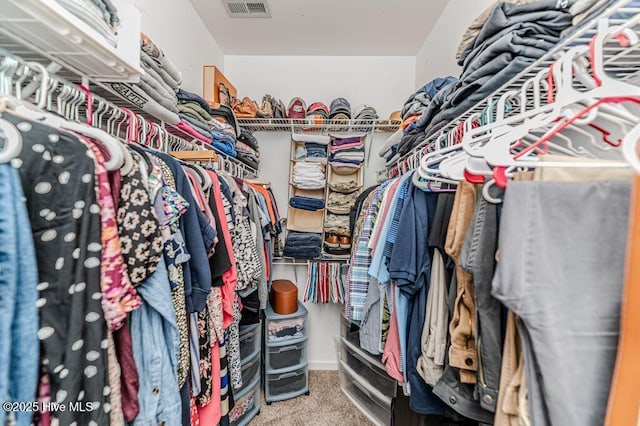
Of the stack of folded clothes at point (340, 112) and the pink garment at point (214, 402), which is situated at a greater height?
the stack of folded clothes at point (340, 112)

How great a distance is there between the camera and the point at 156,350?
2.04ft

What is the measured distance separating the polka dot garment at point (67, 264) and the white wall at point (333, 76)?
2.04 metres

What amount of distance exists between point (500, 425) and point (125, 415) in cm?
77

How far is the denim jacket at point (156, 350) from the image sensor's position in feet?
1.97

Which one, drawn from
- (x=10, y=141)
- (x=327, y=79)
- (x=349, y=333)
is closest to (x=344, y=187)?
(x=327, y=79)

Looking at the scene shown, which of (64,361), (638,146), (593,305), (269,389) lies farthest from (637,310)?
(269,389)

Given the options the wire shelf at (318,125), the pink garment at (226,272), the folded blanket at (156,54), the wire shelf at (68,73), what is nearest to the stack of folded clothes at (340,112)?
the wire shelf at (318,125)

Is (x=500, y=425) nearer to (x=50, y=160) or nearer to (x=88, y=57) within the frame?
(x=50, y=160)

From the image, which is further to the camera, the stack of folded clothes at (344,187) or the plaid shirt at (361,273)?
the stack of folded clothes at (344,187)

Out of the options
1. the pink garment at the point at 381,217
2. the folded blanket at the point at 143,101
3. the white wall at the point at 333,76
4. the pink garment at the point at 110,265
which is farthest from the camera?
the white wall at the point at 333,76

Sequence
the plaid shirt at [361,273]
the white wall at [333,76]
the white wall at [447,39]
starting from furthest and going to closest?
1. the white wall at [333,76]
2. the white wall at [447,39]
3. the plaid shirt at [361,273]

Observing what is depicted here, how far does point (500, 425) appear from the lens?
519 mm

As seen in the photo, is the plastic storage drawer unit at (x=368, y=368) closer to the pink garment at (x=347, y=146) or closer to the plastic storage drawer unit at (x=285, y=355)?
the plastic storage drawer unit at (x=285, y=355)

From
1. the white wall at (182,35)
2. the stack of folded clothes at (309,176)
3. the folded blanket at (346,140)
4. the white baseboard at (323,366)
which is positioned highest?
the white wall at (182,35)
